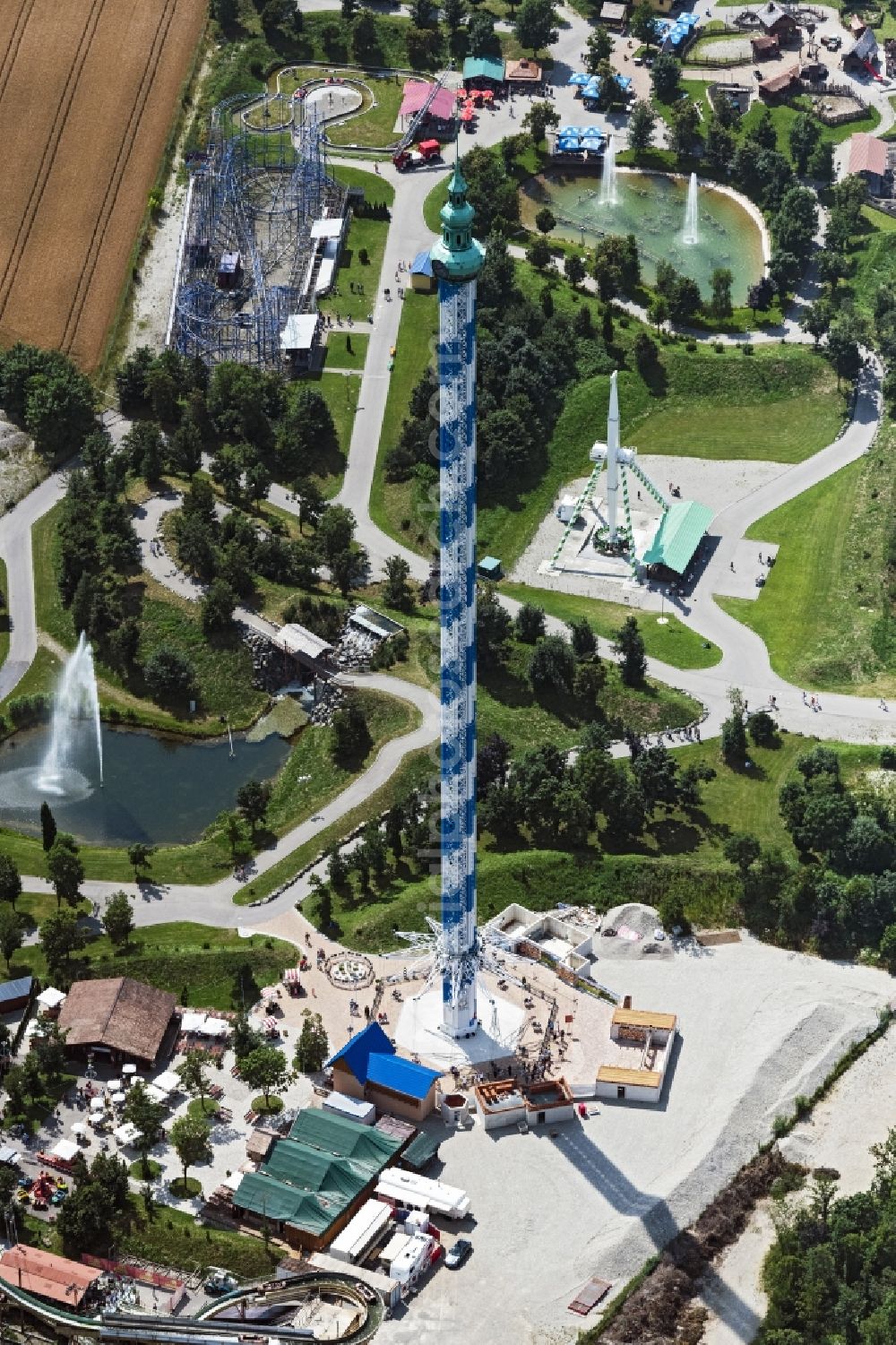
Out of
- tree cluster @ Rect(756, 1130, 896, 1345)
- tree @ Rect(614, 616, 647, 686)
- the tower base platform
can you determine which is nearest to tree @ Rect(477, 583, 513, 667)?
tree @ Rect(614, 616, 647, 686)

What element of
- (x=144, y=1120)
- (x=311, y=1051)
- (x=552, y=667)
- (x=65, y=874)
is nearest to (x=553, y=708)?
(x=552, y=667)

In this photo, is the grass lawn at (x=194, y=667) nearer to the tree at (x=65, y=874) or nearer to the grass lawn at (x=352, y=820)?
the grass lawn at (x=352, y=820)

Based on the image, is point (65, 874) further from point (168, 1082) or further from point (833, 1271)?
point (833, 1271)

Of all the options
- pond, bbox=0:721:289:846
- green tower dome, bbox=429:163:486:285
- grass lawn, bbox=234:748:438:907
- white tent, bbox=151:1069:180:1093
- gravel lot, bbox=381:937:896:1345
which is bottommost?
pond, bbox=0:721:289:846

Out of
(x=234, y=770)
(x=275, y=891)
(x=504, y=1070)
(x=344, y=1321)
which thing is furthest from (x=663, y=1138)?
(x=234, y=770)

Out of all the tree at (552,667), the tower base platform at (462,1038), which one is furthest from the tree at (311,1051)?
the tree at (552,667)

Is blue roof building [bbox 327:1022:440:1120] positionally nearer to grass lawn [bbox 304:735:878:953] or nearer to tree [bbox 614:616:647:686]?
grass lawn [bbox 304:735:878:953]
